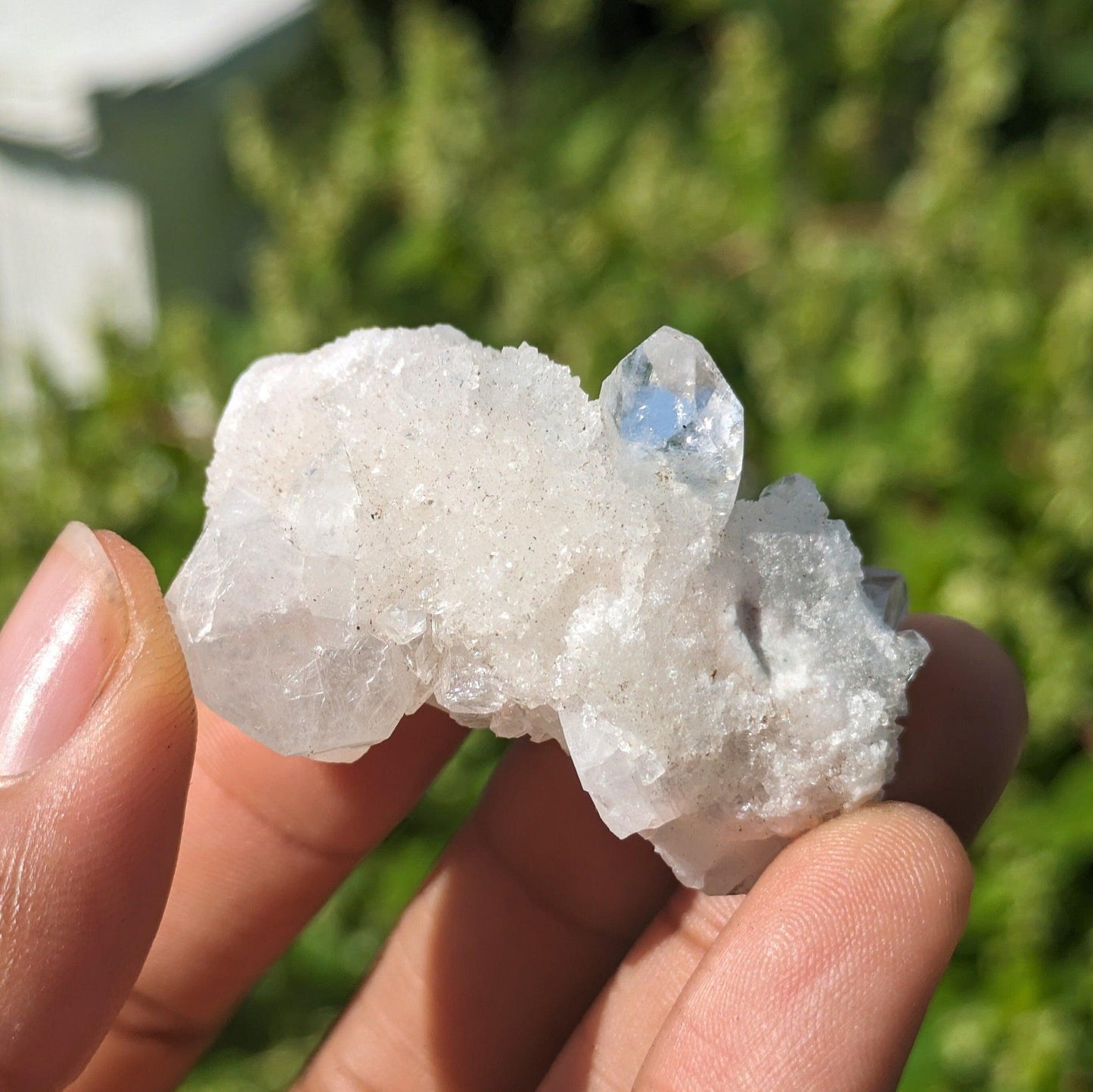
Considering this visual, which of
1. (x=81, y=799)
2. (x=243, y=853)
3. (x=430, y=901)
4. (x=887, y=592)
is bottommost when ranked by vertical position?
(x=430, y=901)

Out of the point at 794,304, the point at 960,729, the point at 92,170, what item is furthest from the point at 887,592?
the point at 92,170

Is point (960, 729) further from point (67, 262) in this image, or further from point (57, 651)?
point (67, 262)

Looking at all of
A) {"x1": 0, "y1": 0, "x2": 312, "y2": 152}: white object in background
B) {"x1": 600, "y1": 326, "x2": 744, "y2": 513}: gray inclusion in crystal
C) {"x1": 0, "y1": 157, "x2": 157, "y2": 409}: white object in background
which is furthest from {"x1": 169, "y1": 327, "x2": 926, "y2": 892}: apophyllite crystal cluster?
{"x1": 0, "y1": 0, "x2": 312, "y2": 152}: white object in background

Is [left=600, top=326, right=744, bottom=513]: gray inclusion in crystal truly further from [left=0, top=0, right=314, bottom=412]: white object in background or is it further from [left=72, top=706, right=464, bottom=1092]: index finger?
[left=0, top=0, right=314, bottom=412]: white object in background

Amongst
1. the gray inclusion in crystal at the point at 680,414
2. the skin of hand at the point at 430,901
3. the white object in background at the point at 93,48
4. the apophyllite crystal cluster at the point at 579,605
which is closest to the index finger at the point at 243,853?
the skin of hand at the point at 430,901

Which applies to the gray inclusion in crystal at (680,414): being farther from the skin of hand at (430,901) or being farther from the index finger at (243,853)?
the index finger at (243,853)
